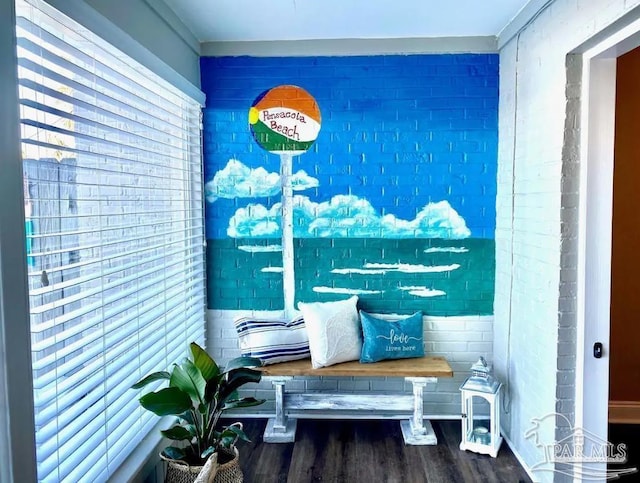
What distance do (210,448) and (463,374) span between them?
189 centimetres

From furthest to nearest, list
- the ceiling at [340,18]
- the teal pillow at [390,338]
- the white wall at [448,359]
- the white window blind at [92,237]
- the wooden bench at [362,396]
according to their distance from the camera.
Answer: the white wall at [448,359] < the teal pillow at [390,338] < the wooden bench at [362,396] < the ceiling at [340,18] < the white window blind at [92,237]

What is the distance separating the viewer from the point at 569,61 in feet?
7.74

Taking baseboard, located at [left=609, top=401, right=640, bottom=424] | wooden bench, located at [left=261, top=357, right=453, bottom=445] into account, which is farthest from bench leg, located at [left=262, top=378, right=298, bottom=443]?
baseboard, located at [left=609, top=401, right=640, bottom=424]

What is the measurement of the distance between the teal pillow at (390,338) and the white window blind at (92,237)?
1.15m

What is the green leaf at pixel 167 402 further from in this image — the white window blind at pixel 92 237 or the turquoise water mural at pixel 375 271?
the turquoise water mural at pixel 375 271

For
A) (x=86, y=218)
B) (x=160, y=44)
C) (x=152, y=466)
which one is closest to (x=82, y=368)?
(x=86, y=218)

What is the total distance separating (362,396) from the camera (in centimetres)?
331

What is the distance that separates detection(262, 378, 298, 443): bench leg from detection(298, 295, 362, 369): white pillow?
265 millimetres

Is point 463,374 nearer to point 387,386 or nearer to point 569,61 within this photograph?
point 387,386

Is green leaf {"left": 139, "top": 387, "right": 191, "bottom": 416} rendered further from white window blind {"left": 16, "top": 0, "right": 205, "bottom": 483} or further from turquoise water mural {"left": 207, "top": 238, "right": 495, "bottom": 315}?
turquoise water mural {"left": 207, "top": 238, "right": 495, "bottom": 315}

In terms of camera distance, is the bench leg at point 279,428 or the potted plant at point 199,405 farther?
the bench leg at point 279,428

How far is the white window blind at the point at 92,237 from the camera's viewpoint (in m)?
1.70

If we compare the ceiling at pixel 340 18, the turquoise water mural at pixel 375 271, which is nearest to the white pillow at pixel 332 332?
the turquoise water mural at pixel 375 271

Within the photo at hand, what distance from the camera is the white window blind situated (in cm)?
170
